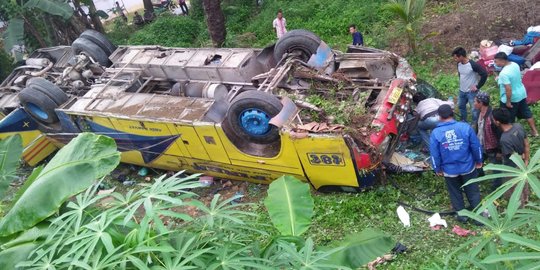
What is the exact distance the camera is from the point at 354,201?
21.2 ft

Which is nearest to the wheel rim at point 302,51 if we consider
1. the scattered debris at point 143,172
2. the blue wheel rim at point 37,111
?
the scattered debris at point 143,172

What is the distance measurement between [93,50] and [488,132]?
6878 mm

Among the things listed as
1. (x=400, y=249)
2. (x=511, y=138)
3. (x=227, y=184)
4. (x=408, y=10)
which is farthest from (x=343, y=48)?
(x=400, y=249)

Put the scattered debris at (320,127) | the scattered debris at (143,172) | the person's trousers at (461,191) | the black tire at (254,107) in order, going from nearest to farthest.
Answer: the person's trousers at (461,191), the scattered debris at (320,127), the black tire at (254,107), the scattered debris at (143,172)

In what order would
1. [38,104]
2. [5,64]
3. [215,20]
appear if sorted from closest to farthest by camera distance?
1. [38,104]
2. [215,20]
3. [5,64]

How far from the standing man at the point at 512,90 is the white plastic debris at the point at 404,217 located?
5.80ft

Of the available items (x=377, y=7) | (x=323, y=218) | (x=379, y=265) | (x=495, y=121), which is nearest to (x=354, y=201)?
(x=323, y=218)

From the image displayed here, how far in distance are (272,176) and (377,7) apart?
21.9 ft

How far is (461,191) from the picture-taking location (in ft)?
19.3

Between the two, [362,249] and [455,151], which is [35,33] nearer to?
[455,151]

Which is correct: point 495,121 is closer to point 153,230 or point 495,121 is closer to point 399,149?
point 399,149

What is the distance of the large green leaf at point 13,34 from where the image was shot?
11.5 meters

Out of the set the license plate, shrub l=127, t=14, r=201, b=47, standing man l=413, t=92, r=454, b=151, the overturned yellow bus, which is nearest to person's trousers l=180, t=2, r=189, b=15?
shrub l=127, t=14, r=201, b=47

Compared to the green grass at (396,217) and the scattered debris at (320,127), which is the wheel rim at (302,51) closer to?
the scattered debris at (320,127)
